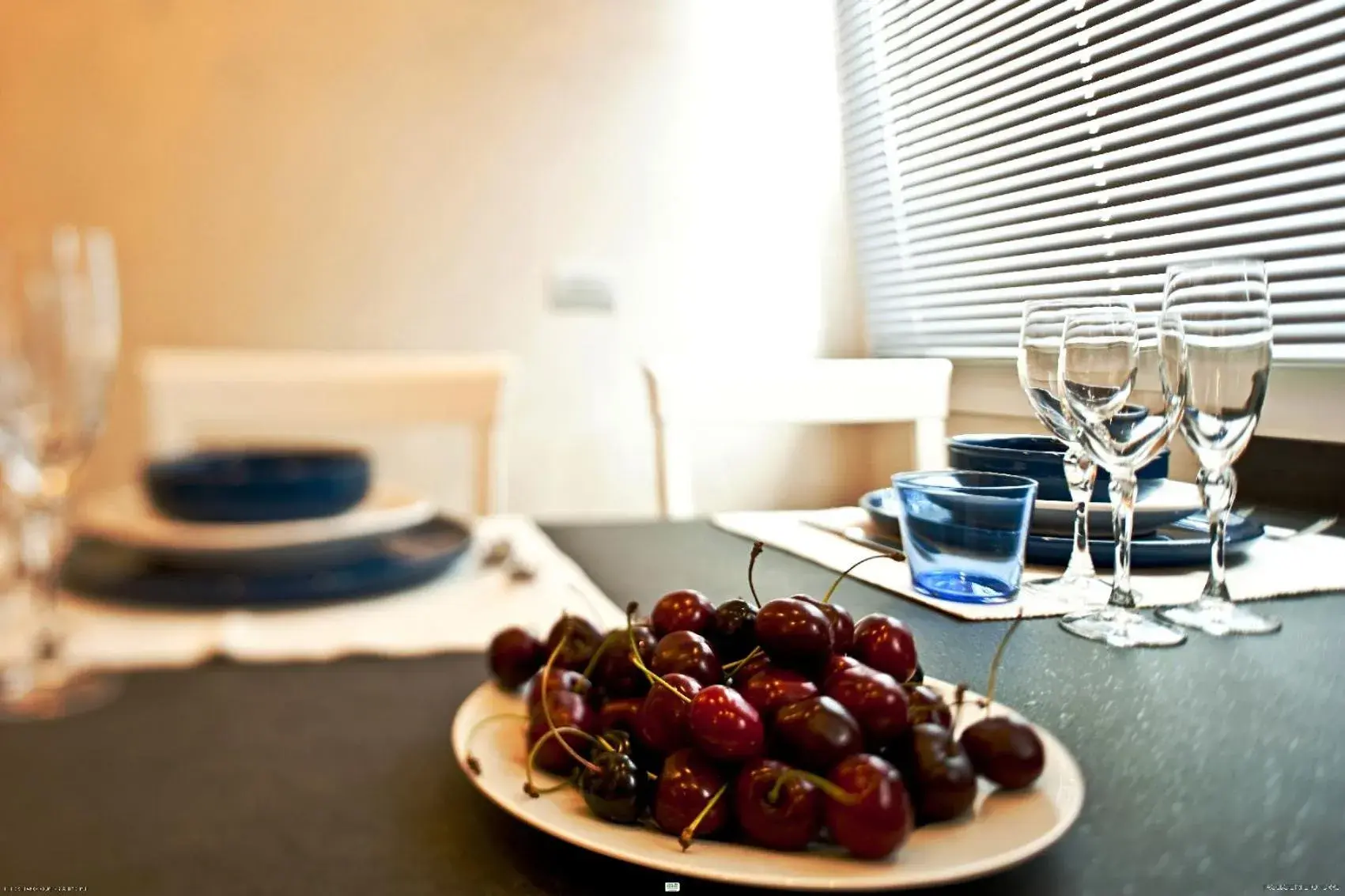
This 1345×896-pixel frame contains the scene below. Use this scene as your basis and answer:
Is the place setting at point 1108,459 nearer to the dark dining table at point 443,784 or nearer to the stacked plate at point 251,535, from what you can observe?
the dark dining table at point 443,784

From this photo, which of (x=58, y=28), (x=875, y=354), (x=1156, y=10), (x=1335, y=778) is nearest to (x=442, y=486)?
(x=58, y=28)

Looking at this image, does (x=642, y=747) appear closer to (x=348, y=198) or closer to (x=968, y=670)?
(x=968, y=670)

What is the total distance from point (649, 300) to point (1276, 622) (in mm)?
1427

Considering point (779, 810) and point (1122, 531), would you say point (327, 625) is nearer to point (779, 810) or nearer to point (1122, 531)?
point (779, 810)

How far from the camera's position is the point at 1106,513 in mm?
582

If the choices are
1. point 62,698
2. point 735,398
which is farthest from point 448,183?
point 62,698

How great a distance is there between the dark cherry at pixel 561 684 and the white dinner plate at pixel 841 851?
0.02 m

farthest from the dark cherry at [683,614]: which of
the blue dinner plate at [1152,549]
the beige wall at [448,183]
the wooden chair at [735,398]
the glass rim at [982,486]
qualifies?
the beige wall at [448,183]

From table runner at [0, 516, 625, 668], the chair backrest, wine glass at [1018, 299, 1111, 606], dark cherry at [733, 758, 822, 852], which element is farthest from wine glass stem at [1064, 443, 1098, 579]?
the chair backrest

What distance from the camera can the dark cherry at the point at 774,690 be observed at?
9.7 inches

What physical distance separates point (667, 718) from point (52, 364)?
0.28 m

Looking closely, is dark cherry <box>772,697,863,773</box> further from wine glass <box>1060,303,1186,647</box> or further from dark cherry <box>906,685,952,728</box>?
wine glass <box>1060,303,1186,647</box>

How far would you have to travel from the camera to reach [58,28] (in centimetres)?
151

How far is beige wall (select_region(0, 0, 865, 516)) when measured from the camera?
1541 mm
